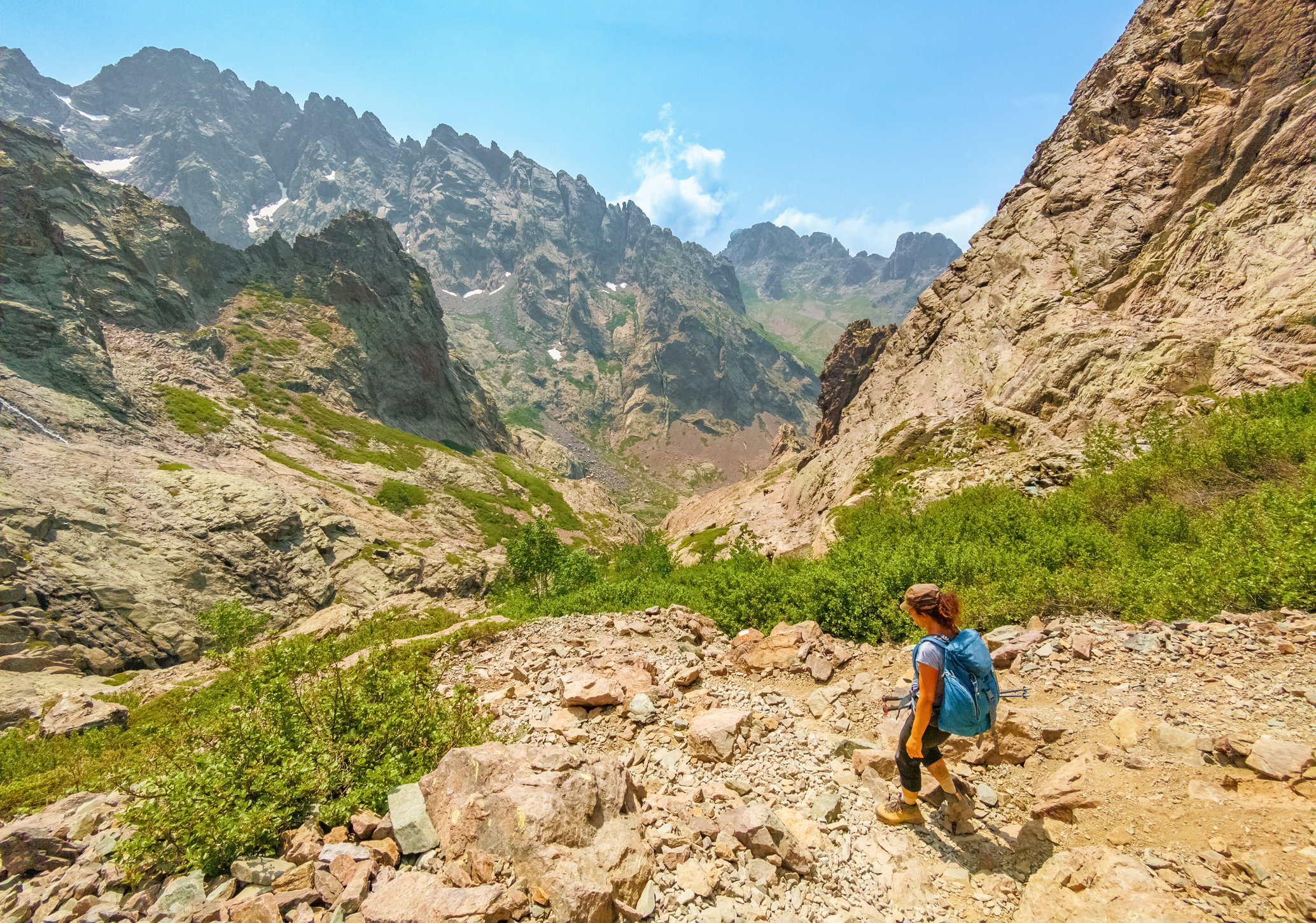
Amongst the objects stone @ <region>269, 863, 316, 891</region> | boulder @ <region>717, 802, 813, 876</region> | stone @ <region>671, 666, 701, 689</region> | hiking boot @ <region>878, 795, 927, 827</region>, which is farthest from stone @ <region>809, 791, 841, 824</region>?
stone @ <region>269, 863, 316, 891</region>

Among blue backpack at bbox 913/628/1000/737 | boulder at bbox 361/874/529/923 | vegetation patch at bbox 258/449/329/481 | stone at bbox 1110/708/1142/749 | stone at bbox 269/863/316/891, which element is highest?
vegetation patch at bbox 258/449/329/481

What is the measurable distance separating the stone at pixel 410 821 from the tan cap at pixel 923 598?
6316mm

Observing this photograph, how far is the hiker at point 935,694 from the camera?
19.8 feet

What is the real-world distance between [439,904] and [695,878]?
2529 millimetres

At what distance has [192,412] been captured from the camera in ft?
203

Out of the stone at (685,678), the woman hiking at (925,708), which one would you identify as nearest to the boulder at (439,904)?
the woman hiking at (925,708)

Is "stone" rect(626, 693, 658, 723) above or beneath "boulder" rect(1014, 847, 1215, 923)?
above

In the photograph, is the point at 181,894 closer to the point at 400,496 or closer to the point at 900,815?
the point at 900,815

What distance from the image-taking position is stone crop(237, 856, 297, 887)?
4.96m

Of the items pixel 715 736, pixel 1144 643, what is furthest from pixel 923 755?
pixel 1144 643

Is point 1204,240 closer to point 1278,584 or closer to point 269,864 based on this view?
point 1278,584

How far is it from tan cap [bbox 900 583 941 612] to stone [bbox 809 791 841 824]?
273 centimetres

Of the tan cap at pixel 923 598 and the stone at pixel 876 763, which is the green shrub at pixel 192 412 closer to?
the stone at pixel 876 763

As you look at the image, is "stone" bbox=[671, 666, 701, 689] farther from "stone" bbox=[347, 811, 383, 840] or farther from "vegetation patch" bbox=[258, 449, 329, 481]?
"vegetation patch" bbox=[258, 449, 329, 481]
